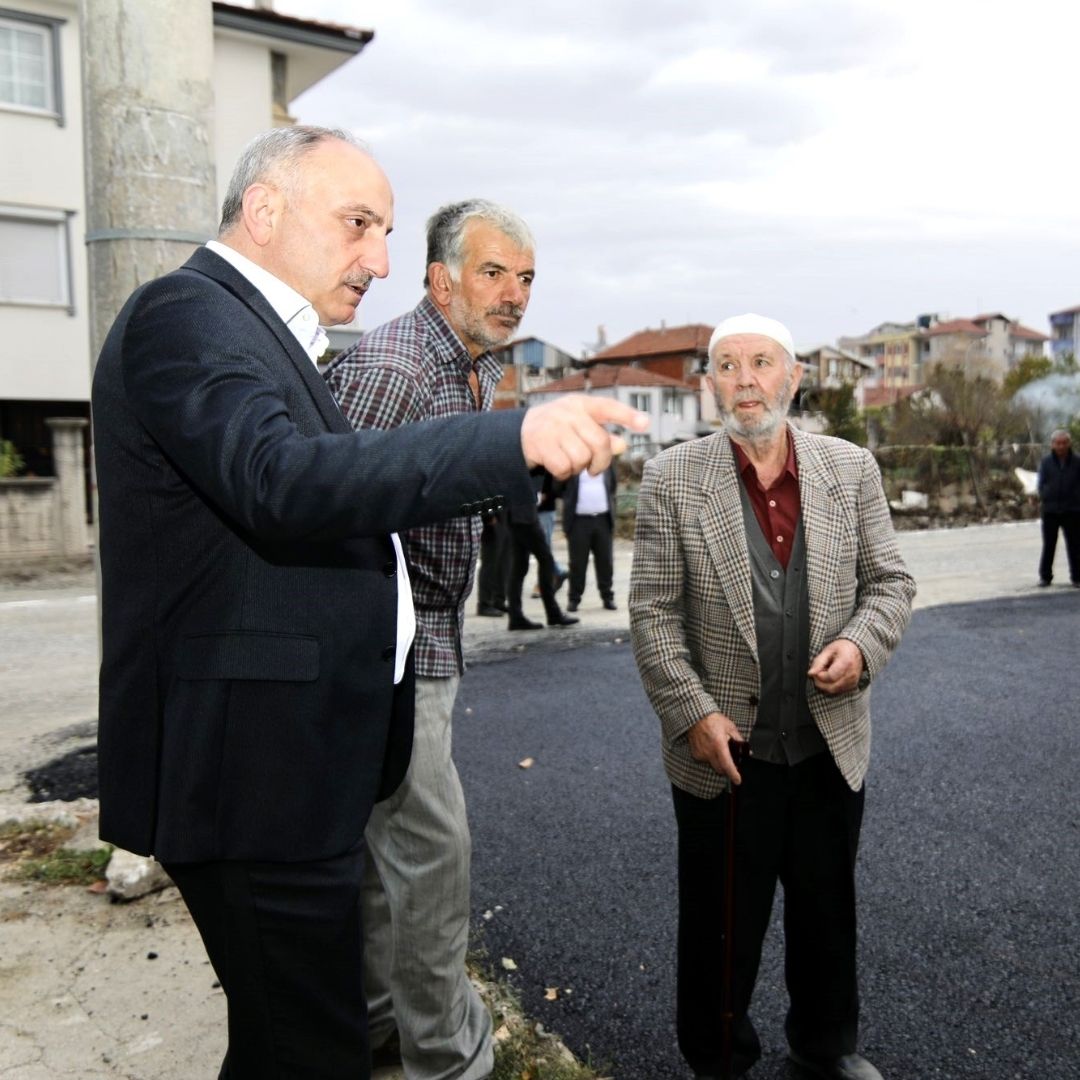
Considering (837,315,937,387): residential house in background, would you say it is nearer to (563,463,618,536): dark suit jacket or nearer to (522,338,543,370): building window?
(522,338,543,370): building window

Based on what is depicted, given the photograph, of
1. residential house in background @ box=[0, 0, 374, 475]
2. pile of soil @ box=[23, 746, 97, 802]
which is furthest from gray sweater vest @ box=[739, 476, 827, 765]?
residential house in background @ box=[0, 0, 374, 475]

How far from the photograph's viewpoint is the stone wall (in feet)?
49.3

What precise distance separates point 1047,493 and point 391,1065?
1229 centimetres

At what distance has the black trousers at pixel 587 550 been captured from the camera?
10.8 meters

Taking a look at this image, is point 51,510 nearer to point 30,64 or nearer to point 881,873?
point 30,64

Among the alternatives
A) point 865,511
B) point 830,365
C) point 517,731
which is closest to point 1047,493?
point 517,731

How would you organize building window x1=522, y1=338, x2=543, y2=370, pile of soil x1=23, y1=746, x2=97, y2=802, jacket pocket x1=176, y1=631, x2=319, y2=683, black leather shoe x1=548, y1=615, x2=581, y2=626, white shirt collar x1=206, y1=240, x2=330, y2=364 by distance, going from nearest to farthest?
jacket pocket x1=176, y1=631, x2=319, y2=683, white shirt collar x1=206, y1=240, x2=330, y2=364, pile of soil x1=23, y1=746, x2=97, y2=802, black leather shoe x1=548, y1=615, x2=581, y2=626, building window x1=522, y1=338, x2=543, y2=370

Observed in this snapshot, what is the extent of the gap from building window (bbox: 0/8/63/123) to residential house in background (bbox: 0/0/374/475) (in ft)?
0.06

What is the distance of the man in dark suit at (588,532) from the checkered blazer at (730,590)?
7775mm

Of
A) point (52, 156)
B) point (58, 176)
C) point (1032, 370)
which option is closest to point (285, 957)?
point (58, 176)

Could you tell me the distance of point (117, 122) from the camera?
10.9ft

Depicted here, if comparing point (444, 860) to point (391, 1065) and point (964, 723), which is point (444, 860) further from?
point (964, 723)

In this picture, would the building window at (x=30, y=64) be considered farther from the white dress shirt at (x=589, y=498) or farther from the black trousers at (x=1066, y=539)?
the black trousers at (x=1066, y=539)

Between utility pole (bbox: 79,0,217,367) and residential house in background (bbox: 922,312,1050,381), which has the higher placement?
residential house in background (bbox: 922,312,1050,381)
